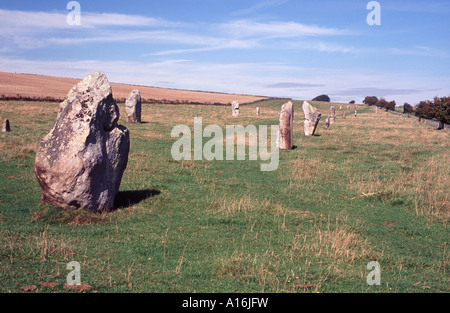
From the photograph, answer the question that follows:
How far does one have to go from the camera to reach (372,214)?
12.1 metres

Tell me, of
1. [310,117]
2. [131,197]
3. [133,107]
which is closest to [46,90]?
[133,107]

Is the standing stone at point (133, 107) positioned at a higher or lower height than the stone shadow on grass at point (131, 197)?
higher

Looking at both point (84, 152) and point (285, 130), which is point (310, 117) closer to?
point (285, 130)

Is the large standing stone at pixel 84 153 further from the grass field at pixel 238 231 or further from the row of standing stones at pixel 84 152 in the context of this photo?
the grass field at pixel 238 231

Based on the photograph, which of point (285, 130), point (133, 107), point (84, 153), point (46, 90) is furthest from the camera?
point (46, 90)

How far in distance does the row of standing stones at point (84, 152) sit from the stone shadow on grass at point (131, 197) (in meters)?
0.59

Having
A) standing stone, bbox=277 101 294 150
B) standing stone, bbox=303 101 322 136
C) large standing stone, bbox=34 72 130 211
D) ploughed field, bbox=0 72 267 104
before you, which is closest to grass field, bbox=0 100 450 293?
large standing stone, bbox=34 72 130 211

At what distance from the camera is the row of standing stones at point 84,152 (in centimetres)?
1047

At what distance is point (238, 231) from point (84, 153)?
14.2ft

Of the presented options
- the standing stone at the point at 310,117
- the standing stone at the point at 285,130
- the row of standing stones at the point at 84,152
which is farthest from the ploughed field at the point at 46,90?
the row of standing stones at the point at 84,152

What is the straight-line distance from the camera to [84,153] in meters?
10.5

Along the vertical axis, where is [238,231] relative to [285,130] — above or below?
below

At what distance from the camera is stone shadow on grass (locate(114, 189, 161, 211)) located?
1202cm
